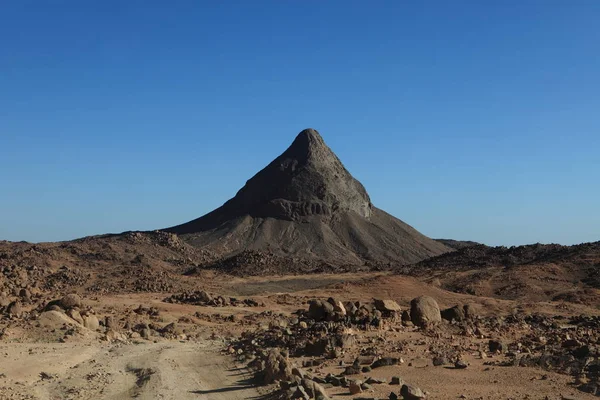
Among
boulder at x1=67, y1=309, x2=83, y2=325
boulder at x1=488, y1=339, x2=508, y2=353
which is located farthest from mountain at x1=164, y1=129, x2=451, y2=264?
boulder at x1=488, y1=339, x2=508, y2=353

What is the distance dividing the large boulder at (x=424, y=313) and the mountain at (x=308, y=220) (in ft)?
187

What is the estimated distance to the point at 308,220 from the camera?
299 feet

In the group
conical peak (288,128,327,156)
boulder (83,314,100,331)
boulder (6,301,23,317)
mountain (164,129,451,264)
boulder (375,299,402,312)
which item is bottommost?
boulder (83,314,100,331)

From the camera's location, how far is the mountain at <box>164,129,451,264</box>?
8462cm

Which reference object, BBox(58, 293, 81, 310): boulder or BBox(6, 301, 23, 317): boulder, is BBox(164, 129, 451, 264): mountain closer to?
BBox(58, 293, 81, 310): boulder

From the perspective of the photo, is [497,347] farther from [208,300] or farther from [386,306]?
[208,300]

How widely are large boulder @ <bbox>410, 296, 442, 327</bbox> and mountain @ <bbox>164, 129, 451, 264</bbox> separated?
187ft

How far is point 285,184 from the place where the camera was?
96.7 meters

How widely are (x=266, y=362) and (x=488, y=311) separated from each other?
20433 millimetres

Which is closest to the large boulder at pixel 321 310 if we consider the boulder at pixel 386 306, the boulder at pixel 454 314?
the boulder at pixel 386 306

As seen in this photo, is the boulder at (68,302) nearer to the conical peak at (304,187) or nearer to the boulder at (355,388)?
the boulder at (355,388)

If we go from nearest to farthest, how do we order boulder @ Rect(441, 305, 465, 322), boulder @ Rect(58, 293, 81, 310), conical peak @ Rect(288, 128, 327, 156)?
1. boulder @ Rect(441, 305, 465, 322)
2. boulder @ Rect(58, 293, 81, 310)
3. conical peak @ Rect(288, 128, 327, 156)

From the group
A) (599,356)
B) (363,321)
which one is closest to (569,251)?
(363,321)

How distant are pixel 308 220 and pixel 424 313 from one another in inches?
2772
